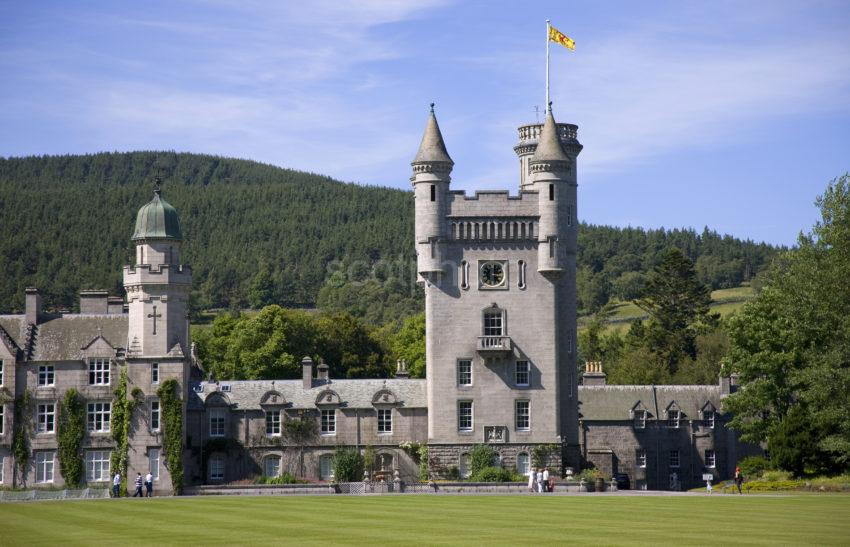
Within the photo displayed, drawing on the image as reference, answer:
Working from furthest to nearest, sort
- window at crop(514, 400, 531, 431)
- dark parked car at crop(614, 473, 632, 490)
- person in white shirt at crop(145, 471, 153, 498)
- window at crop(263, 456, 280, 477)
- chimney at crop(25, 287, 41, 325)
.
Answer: dark parked car at crop(614, 473, 632, 490) < chimney at crop(25, 287, 41, 325) < window at crop(263, 456, 280, 477) < window at crop(514, 400, 531, 431) < person in white shirt at crop(145, 471, 153, 498)

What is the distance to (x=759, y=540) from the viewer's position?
2898 cm

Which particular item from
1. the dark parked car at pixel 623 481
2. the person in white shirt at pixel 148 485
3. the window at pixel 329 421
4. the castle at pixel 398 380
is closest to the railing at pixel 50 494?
the person in white shirt at pixel 148 485

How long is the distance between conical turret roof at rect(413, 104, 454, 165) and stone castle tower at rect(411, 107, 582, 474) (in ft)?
0.22

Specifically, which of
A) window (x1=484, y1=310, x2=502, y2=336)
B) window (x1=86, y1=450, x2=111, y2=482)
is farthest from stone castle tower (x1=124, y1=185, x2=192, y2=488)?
window (x1=484, y1=310, x2=502, y2=336)

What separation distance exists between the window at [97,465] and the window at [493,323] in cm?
1859

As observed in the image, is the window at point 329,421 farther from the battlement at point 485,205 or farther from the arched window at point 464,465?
the battlement at point 485,205

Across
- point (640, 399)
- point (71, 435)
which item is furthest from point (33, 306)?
point (640, 399)

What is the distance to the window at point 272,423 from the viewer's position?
66287 millimetres

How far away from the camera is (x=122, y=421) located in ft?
208

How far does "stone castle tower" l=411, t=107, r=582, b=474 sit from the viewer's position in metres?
65.0

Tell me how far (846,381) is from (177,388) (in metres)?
29.2

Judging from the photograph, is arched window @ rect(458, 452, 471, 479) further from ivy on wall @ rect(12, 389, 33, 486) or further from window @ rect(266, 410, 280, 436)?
ivy on wall @ rect(12, 389, 33, 486)

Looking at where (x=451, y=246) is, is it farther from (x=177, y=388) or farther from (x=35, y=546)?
(x=35, y=546)

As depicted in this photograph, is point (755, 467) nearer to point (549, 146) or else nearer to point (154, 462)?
point (549, 146)
